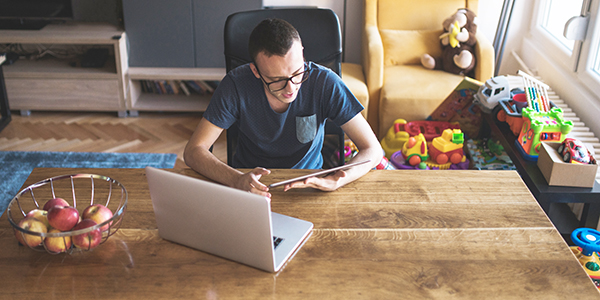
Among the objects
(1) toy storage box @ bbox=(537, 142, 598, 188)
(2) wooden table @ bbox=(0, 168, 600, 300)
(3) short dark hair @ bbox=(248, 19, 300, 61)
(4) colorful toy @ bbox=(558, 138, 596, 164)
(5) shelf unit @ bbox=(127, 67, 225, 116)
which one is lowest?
(5) shelf unit @ bbox=(127, 67, 225, 116)

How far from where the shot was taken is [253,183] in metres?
1.25

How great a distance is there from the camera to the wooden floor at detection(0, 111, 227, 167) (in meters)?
3.15

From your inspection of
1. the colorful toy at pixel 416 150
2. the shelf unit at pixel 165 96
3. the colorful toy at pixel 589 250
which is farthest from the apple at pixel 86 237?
the shelf unit at pixel 165 96

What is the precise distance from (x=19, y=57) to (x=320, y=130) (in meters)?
3.05

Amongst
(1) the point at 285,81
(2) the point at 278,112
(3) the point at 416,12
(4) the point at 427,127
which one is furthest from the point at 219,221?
(3) the point at 416,12

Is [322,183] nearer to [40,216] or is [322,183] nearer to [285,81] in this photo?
[285,81]

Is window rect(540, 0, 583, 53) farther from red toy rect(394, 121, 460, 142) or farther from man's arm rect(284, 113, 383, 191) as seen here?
man's arm rect(284, 113, 383, 191)

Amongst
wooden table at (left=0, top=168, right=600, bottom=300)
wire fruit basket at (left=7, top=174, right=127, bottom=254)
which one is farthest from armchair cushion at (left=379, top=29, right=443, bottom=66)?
wire fruit basket at (left=7, top=174, right=127, bottom=254)

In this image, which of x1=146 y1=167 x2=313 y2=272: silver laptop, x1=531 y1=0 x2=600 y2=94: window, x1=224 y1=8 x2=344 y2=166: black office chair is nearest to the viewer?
x1=146 y1=167 x2=313 y2=272: silver laptop

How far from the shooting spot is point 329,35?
1.77 m

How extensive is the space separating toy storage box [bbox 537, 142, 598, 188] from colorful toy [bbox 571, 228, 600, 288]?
0.21 m

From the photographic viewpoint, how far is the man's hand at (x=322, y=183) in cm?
125

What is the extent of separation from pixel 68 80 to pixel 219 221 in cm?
294

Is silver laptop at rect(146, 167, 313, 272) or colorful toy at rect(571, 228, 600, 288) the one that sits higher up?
silver laptop at rect(146, 167, 313, 272)
